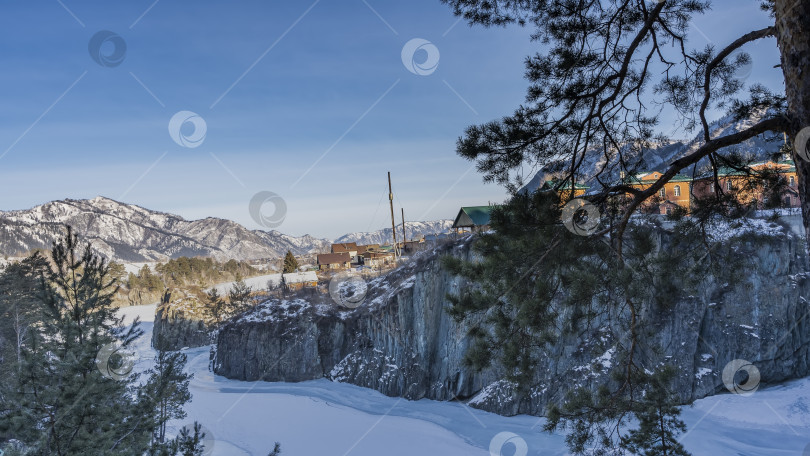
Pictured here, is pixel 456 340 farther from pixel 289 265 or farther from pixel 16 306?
pixel 289 265

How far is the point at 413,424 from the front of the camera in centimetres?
1881

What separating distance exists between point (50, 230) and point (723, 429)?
220 metres

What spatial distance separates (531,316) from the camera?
13.3 feet

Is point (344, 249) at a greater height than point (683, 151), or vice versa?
point (344, 249)

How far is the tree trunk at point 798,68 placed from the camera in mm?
2773

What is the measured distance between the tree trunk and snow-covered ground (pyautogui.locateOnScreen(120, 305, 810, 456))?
14.4 metres

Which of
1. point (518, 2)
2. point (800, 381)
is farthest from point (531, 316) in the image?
point (800, 381)

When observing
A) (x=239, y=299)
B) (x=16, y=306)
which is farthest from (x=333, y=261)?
(x=16, y=306)

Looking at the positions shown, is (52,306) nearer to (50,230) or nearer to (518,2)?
(518,2)

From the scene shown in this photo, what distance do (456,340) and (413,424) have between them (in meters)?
4.29

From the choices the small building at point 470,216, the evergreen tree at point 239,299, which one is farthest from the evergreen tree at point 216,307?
the small building at point 470,216

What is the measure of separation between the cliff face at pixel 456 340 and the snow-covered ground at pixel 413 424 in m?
0.88

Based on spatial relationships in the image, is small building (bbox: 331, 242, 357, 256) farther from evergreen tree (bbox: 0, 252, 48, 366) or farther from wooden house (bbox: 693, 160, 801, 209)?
wooden house (bbox: 693, 160, 801, 209)

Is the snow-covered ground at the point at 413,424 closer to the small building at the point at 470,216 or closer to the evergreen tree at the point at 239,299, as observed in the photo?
the small building at the point at 470,216
